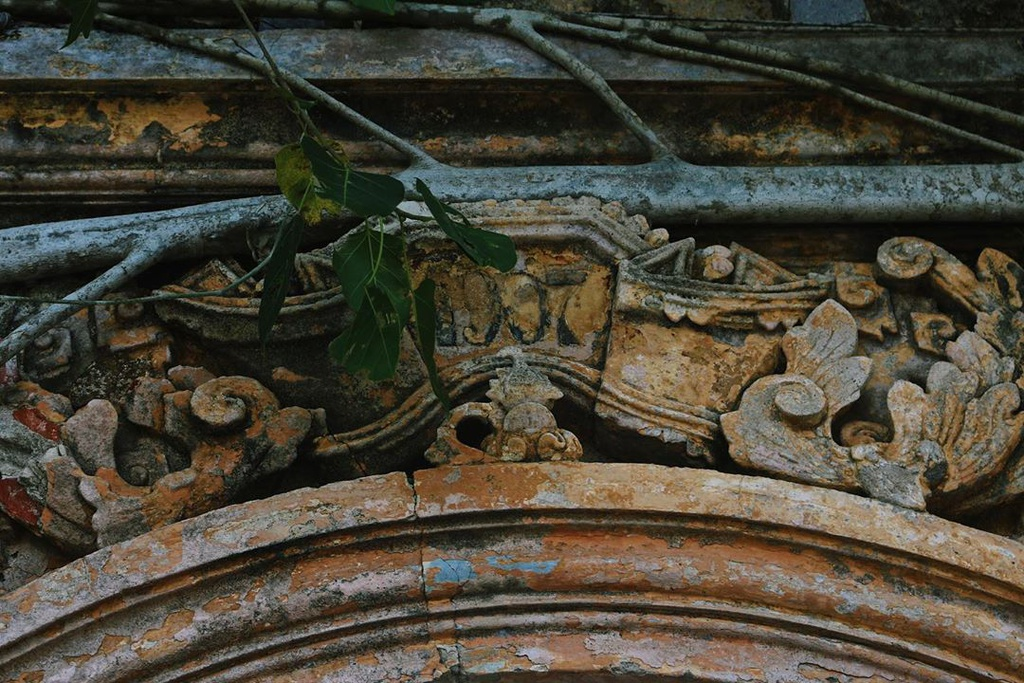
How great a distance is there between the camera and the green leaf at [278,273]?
3.20m

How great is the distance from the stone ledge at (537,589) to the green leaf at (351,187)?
65cm

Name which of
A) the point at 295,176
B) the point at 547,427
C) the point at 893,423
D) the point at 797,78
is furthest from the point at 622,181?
the point at 295,176

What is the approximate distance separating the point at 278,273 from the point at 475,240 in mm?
377

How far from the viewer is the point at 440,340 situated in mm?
3691

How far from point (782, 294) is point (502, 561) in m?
0.90

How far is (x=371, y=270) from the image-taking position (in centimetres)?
306

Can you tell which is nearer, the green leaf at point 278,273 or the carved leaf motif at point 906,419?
the green leaf at point 278,273

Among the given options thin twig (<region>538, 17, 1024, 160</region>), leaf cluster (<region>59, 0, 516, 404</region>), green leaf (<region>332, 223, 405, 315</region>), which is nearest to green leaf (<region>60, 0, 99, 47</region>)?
leaf cluster (<region>59, 0, 516, 404</region>)

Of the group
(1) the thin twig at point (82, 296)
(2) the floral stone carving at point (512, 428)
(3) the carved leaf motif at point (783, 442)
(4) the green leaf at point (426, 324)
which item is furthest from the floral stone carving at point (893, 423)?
(1) the thin twig at point (82, 296)

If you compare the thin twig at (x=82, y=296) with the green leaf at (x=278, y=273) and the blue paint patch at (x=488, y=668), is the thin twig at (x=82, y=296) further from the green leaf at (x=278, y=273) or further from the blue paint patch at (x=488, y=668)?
the blue paint patch at (x=488, y=668)

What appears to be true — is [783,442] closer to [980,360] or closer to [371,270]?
[980,360]

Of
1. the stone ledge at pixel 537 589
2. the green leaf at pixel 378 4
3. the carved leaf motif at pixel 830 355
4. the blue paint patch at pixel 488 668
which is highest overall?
the green leaf at pixel 378 4

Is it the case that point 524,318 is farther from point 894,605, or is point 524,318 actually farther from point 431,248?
point 894,605

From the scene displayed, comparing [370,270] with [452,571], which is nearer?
[370,270]
